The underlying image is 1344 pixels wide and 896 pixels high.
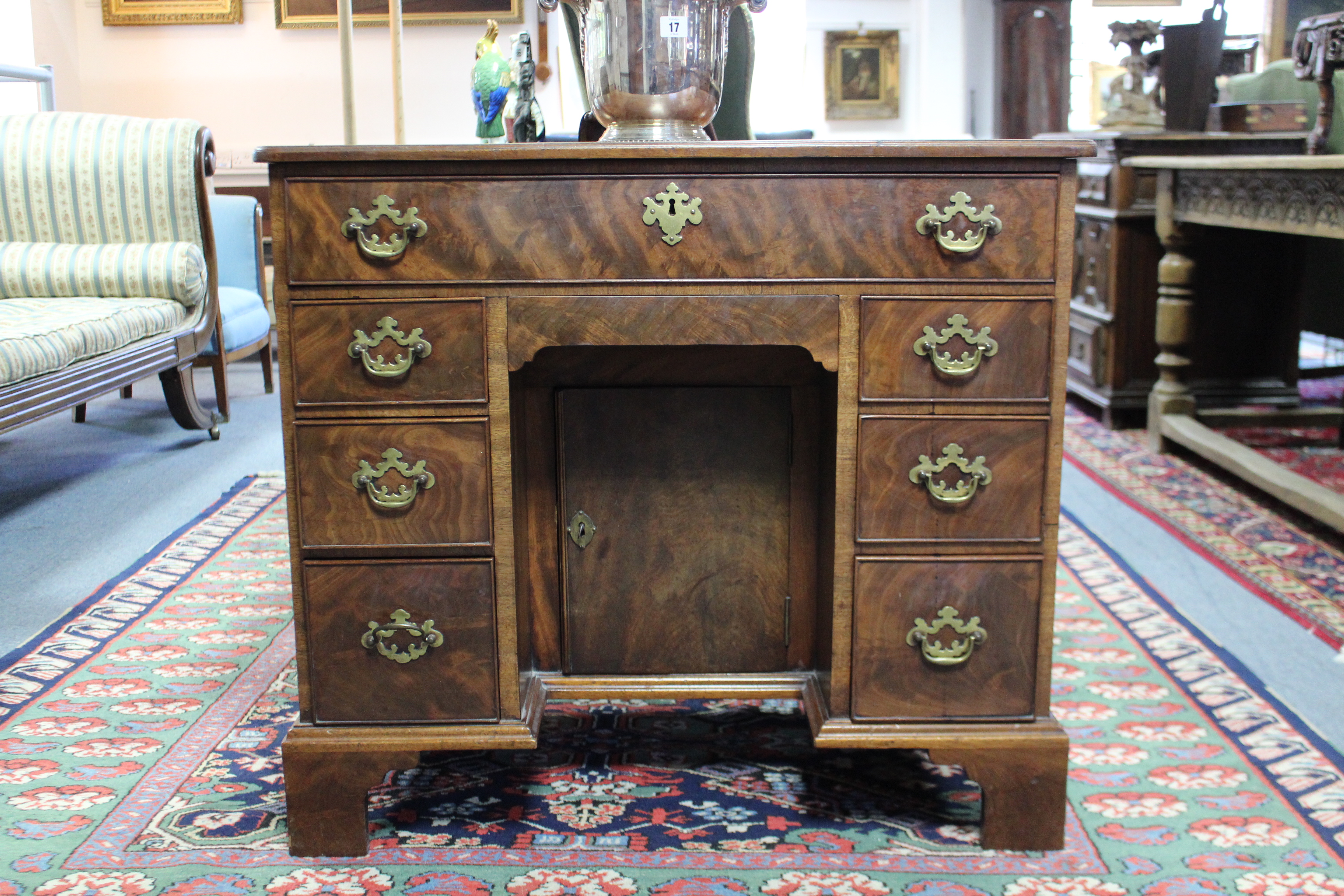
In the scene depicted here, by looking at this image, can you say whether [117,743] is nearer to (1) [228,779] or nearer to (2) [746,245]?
(1) [228,779]

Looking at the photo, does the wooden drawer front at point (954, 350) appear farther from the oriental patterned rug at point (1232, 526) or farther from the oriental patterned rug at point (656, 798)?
the oriental patterned rug at point (1232, 526)

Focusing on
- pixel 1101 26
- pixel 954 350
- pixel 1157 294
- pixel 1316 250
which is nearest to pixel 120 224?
pixel 954 350

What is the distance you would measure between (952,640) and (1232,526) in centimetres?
201

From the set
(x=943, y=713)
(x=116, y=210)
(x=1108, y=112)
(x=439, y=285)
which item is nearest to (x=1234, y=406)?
(x=1108, y=112)

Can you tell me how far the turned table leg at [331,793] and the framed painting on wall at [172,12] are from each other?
21.6 feet

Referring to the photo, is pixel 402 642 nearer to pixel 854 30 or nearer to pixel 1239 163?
pixel 1239 163

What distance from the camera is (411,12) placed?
7.09m

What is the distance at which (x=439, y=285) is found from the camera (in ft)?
5.20

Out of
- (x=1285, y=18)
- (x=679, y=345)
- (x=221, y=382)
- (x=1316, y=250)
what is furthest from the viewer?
(x=1285, y=18)

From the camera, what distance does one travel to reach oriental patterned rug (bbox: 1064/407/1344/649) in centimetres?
274

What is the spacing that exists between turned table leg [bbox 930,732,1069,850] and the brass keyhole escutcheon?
2.08 feet

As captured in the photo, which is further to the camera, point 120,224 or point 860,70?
point 860,70

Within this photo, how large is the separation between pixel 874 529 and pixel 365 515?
0.71 meters

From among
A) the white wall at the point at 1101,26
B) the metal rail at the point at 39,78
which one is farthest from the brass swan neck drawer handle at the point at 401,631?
the white wall at the point at 1101,26
